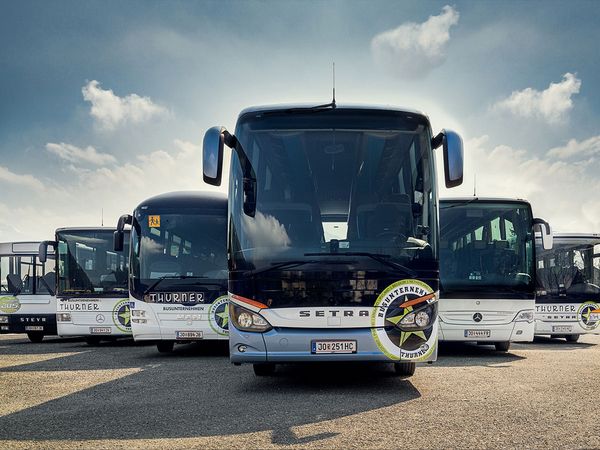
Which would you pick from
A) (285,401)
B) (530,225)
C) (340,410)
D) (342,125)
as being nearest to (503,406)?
(340,410)

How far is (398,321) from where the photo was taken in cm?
842

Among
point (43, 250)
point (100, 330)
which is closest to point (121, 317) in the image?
→ point (100, 330)

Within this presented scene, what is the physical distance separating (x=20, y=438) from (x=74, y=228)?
12.9 metres

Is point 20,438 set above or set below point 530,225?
below

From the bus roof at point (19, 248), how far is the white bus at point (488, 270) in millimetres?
11900

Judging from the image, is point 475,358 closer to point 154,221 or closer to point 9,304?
point 154,221

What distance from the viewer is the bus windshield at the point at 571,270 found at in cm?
1862

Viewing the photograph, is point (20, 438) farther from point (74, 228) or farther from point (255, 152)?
point (74, 228)

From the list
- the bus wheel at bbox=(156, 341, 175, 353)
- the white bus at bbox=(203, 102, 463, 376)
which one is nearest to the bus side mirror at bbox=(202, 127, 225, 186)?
the white bus at bbox=(203, 102, 463, 376)

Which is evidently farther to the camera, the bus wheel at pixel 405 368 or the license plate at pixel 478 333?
the license plate at pixel 478 333

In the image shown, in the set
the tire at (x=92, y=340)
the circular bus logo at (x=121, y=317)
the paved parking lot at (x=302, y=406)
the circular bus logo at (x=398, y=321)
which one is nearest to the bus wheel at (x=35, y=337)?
the tire at (x=92, y=340)

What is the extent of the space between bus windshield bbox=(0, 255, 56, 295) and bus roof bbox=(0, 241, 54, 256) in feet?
0.39

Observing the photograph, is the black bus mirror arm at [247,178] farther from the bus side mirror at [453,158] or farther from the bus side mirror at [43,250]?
the bus side mirror at [43,250]

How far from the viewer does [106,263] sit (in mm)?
18312
